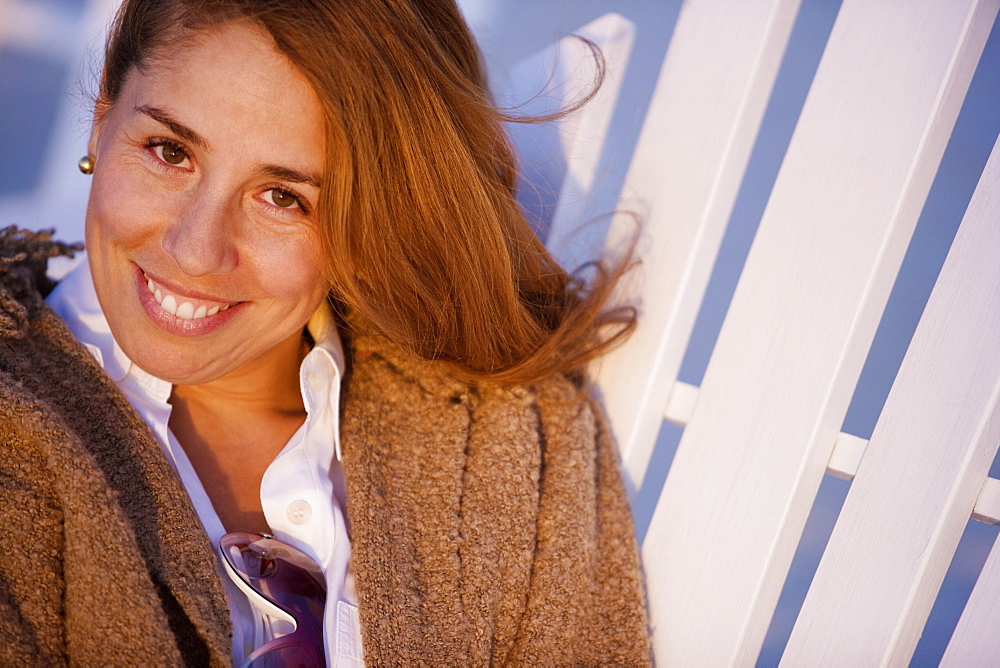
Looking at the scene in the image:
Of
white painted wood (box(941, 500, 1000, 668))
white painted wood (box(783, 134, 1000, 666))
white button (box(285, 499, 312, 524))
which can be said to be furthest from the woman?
white painted wood (box(941, 500, 1000, 668))

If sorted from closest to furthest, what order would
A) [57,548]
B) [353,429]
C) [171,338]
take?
[57,548]
[171,338]
[353,429]

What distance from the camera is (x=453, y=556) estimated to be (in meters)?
1.26

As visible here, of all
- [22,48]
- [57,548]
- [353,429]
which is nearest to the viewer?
[57,548]

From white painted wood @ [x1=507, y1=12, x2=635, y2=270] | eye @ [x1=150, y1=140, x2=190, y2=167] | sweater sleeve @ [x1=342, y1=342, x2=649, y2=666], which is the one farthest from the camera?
white painted wood @ [x1=507, y1=12, x2=635, y2=270]

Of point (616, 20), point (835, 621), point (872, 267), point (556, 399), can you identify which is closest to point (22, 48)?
point (616, 20)

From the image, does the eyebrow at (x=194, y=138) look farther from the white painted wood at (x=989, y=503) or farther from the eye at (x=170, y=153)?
the white painted wood at (x=989, y=503)

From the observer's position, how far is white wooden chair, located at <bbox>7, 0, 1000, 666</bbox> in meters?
1.12

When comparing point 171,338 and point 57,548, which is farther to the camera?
point 171,338

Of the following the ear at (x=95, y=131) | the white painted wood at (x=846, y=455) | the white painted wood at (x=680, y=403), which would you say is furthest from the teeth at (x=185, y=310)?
the white painted wood at (x=846, y=455)

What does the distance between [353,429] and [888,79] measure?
1.02 metres

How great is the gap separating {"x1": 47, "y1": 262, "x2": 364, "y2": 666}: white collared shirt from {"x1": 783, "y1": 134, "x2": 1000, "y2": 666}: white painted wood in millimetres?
713

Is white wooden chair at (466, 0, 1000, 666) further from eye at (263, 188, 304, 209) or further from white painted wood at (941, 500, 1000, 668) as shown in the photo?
eye at (263, 188, 304, 209)

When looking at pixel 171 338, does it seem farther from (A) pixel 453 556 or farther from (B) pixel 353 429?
(A) pixel 453 556

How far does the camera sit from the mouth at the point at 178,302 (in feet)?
3.75
